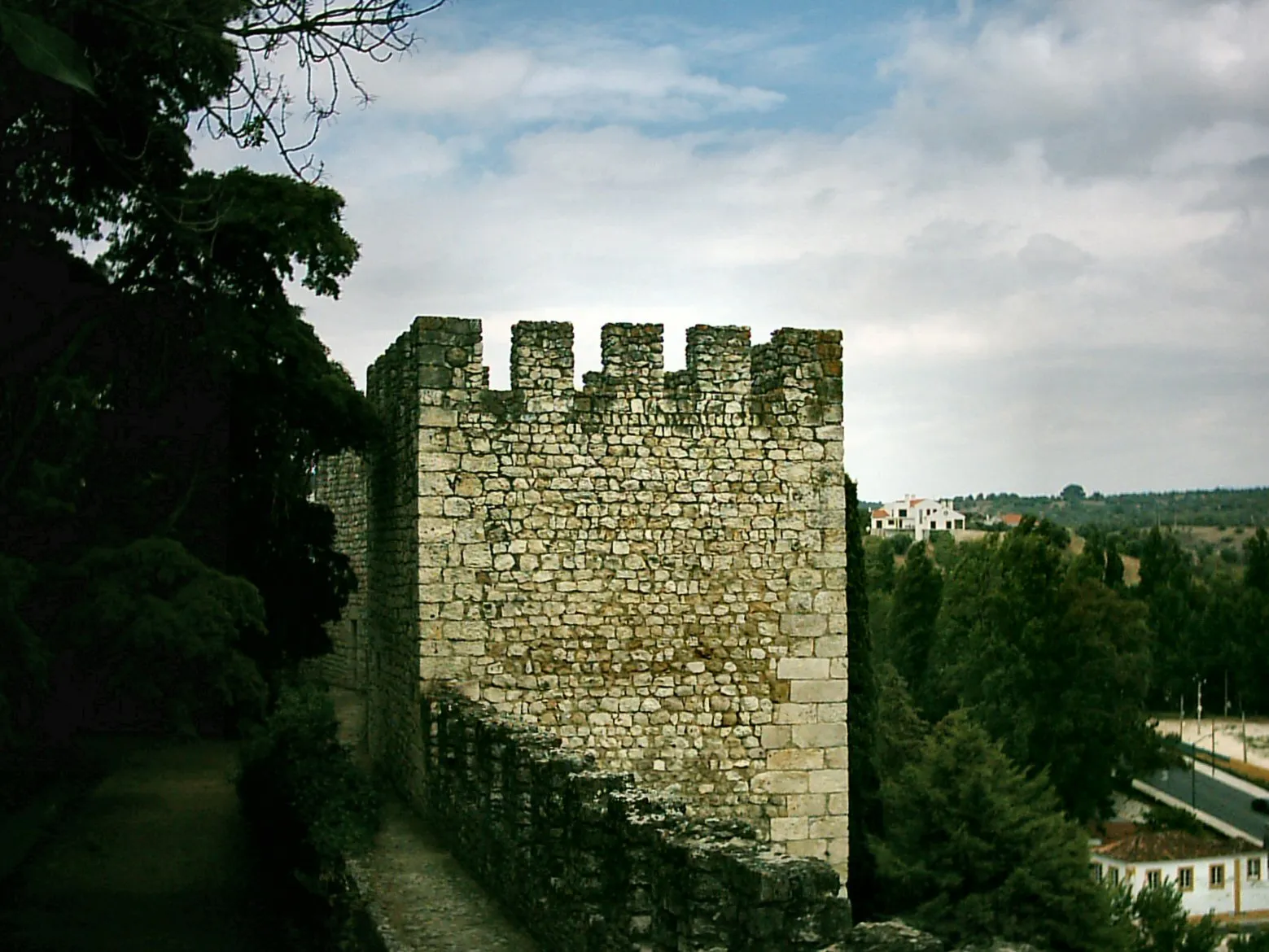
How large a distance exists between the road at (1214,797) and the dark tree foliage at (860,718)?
34.7m

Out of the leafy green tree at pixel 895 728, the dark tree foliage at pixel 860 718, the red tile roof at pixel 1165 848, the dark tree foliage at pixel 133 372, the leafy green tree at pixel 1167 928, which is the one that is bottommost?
the red tile roof at pixel 1165 848

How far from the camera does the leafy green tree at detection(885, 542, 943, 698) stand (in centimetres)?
5188

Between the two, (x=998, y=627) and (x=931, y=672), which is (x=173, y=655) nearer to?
(x=998, y=627)

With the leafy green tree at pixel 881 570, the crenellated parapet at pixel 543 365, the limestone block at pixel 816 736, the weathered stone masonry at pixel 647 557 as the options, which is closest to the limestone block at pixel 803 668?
the weathered stone masonry at pixel 647 557

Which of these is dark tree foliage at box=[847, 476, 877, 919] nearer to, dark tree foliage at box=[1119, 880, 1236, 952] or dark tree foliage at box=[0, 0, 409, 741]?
dark tree foliage at box=[0, 0, 409, 741]

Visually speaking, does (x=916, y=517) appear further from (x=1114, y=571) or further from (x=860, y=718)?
(x=860, y=718)

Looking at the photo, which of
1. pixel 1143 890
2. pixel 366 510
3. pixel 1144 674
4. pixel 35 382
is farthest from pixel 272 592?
pixel 1144 674

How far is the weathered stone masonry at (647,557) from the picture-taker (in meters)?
10.8

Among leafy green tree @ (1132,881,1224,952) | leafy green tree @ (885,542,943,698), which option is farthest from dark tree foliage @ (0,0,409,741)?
leafy green tree @ (885,542,943,698)

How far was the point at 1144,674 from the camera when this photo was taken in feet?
132

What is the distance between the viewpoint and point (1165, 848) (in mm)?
39344

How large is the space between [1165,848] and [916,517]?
389 feet

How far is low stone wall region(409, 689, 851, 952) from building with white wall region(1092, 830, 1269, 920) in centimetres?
3173

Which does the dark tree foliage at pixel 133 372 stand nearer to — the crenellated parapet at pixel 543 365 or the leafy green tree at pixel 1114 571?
the crenellated parapet at pixel 543 365
